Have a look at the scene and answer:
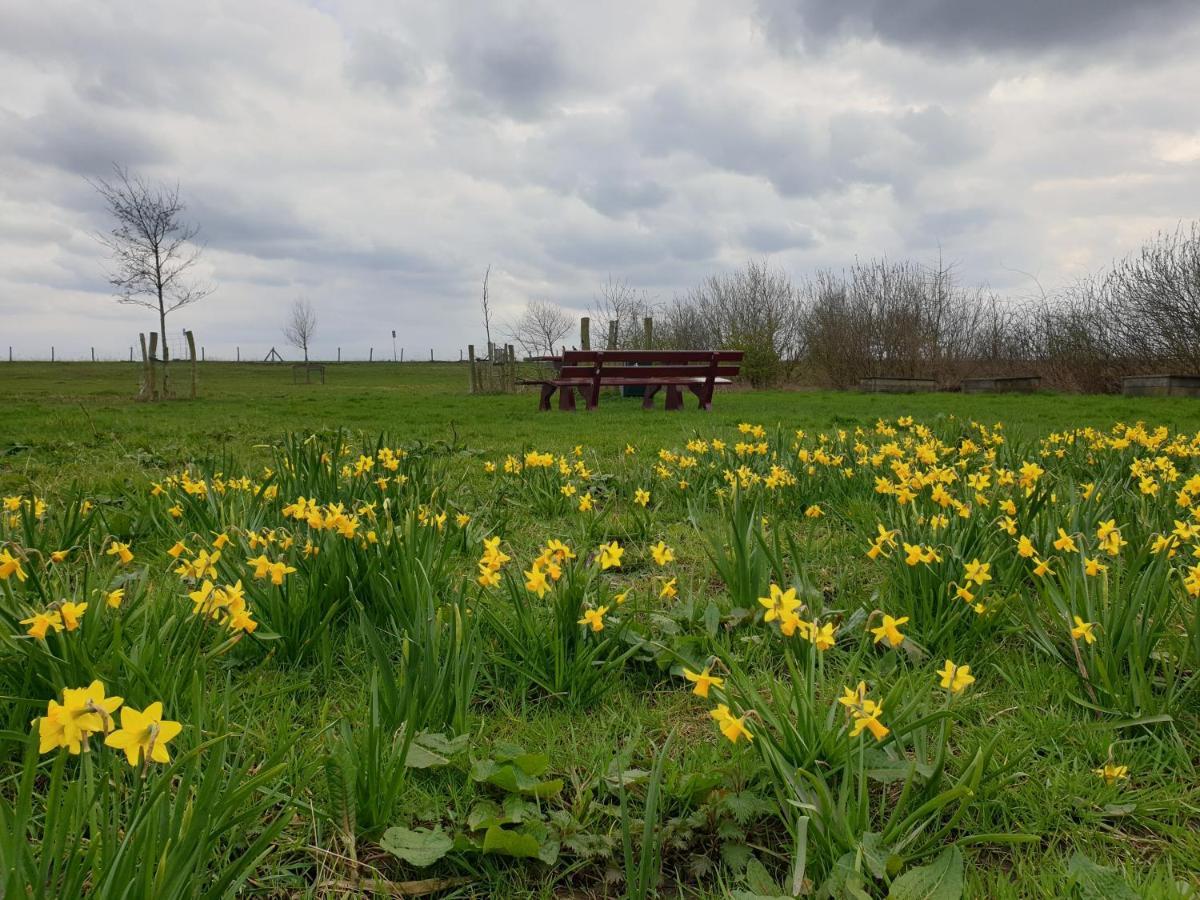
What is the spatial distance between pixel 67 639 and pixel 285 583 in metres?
0.63

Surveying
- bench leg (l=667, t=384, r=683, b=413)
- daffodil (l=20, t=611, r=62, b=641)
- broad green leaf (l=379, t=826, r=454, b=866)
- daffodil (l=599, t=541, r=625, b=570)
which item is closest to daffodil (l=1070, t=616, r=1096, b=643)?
daffodil (l=599, t=541, r=625, b=570)

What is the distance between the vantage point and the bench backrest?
12.1 meters

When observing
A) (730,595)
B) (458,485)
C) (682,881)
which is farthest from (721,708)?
(458,485)

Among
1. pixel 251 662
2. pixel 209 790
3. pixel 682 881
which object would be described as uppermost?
pixel 209 790

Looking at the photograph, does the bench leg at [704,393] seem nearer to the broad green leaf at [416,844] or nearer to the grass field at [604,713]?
the grass field at [604,713]

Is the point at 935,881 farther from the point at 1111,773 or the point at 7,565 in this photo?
the point at 7,565

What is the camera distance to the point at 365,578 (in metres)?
2.20

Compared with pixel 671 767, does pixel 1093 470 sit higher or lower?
higher

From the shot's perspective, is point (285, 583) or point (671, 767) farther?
point (285, 583)

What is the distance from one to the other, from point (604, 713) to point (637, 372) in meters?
10.8

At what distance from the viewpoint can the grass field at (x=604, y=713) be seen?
1212 mm

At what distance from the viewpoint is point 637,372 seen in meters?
12.4

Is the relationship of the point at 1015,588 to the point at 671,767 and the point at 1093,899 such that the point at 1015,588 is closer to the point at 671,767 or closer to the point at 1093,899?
the point at 1093,899

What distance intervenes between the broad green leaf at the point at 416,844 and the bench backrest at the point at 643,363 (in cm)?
1072
